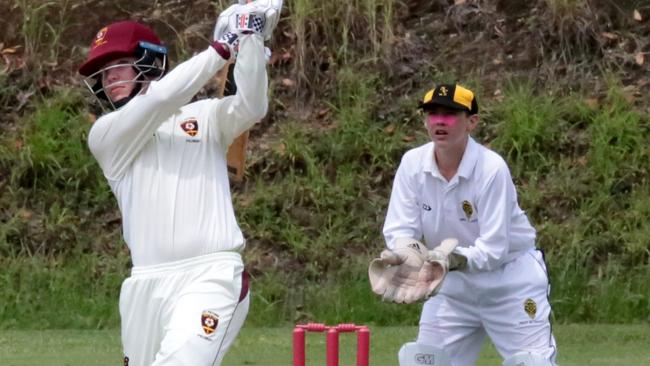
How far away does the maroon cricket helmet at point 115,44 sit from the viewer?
20.1 feet

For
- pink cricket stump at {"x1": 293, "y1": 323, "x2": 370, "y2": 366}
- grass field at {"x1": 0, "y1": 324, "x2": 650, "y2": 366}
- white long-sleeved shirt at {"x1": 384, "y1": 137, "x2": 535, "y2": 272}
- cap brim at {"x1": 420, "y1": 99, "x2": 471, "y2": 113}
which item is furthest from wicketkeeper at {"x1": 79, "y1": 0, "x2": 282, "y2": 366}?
grass field at {"x1": 0, "y1": 324, "x2": 650, "y2": 366}

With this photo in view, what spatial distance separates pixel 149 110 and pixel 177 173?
0.27 meters

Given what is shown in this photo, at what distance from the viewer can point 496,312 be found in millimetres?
6754

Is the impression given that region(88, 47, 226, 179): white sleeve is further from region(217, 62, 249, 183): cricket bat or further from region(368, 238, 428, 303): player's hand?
region(368, 238, 428, 303): player's hand

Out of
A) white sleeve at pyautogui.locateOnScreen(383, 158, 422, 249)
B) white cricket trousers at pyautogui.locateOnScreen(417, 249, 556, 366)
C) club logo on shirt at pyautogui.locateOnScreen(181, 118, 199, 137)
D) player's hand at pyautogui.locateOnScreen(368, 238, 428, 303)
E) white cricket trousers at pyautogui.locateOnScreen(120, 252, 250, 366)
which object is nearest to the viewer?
white cricket trousers at pyautogui.locateOnScreen(120, 252, 250, 366)

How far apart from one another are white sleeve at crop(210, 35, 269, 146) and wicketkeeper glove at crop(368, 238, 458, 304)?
0.92 meters

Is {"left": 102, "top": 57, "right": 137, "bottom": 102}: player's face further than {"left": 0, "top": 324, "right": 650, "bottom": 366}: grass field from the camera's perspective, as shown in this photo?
No

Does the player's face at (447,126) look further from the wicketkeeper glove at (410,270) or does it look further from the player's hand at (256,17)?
the player's hand at (256,17)

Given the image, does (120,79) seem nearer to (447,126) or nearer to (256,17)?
(256,17)

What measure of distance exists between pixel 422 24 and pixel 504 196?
7886mm

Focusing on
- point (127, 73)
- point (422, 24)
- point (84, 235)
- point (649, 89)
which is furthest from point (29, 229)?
point (127, 73)

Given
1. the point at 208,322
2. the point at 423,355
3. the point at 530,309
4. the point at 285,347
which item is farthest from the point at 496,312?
the point at 285,347

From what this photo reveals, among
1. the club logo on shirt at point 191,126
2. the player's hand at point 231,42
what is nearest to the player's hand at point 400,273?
→ the club logo on shirt at point 191,126

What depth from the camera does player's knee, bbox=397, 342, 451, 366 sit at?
6812mm
